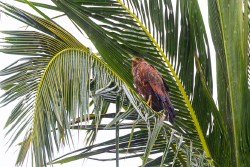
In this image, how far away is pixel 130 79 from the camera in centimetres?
468

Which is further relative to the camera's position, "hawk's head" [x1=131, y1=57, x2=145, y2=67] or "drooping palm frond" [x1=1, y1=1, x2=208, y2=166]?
"hawk's head" [x1=131, y1=57, x2=145, y2=67]

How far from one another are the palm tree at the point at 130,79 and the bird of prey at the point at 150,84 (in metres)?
0.13

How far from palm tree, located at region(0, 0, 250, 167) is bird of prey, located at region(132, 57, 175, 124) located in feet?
0.43

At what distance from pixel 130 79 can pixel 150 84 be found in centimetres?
34

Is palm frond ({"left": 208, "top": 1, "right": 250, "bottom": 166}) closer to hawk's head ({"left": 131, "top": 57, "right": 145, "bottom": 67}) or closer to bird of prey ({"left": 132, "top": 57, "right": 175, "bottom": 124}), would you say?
bird of prey ({"left": 132, "top": 57, "right": 175, "bottom": 124})

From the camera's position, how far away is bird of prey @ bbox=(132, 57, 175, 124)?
4219mm

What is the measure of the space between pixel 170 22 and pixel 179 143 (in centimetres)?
127

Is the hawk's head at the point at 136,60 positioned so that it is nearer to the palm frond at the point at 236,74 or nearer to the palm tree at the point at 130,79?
Result: the palm tree at the point at 130,79

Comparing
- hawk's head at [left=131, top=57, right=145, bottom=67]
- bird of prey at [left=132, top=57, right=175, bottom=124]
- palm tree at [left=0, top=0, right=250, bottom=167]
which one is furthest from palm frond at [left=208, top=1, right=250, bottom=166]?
hawk's head at [left=131, top=57, right=145, bottom=67]

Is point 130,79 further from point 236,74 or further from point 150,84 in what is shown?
point 236,74

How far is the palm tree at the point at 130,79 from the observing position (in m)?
3.27

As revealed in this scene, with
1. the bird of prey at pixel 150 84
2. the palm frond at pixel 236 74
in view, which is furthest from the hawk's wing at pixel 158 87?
the palm frond at pixel 236 74

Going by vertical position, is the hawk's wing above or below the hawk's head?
below

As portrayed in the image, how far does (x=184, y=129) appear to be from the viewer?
175 inches
